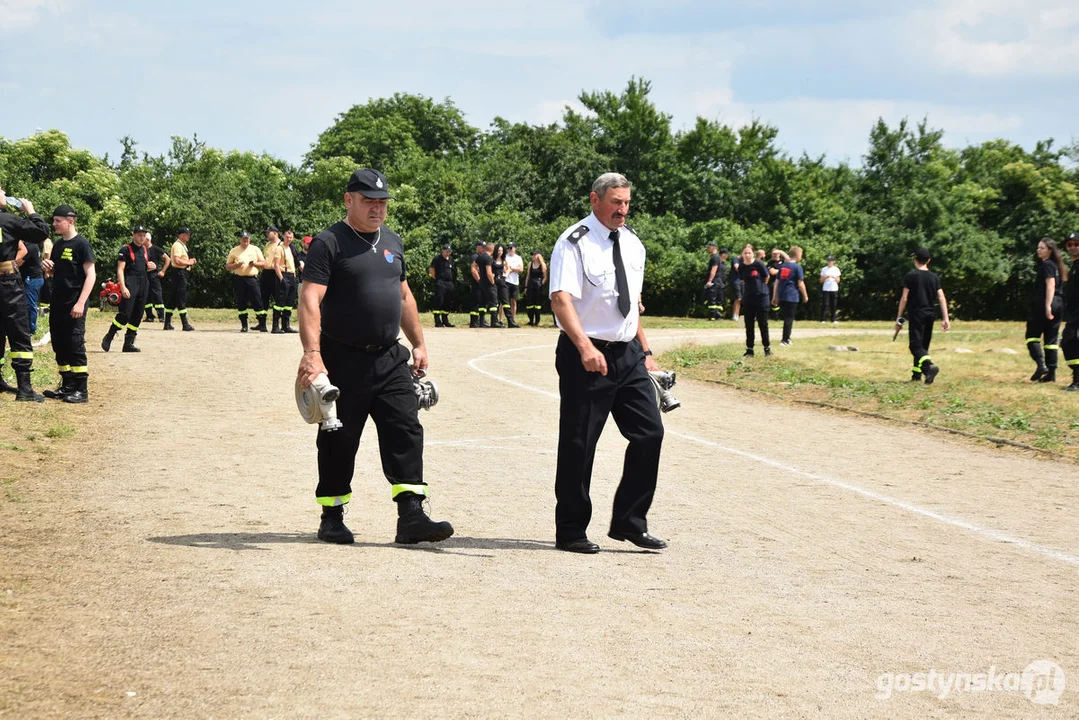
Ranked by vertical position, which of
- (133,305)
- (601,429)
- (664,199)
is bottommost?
(601,429)

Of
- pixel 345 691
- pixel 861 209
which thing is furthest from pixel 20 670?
pixel 861 209

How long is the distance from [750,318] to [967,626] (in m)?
16.7

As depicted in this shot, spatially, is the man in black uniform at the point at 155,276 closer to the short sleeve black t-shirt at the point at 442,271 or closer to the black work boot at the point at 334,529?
the short sleeve black t-shirt at the point at 442,271

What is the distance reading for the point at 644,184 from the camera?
56.7 metres

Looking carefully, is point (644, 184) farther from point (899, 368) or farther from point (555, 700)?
point (555, 700)

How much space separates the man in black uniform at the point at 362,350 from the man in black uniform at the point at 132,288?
45.7ft

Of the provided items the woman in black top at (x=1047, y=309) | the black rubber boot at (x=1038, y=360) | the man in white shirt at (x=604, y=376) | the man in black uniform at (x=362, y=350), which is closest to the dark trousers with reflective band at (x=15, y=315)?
the man in black uniform at (x=362, y=350)

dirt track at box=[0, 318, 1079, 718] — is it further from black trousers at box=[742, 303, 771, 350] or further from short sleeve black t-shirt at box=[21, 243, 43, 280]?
black trousers at box=[742, 303, 771, 350]

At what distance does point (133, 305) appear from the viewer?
67.6 ft

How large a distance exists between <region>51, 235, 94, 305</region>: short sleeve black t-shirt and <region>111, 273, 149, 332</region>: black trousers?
20.8 feet

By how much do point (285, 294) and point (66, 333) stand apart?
39.0ft

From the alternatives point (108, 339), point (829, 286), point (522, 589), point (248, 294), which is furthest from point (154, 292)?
point (829, 286)

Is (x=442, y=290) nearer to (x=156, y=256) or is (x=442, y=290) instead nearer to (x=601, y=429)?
(x=156, y=256)

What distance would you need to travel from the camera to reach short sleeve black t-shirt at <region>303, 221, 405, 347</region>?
278 inches
